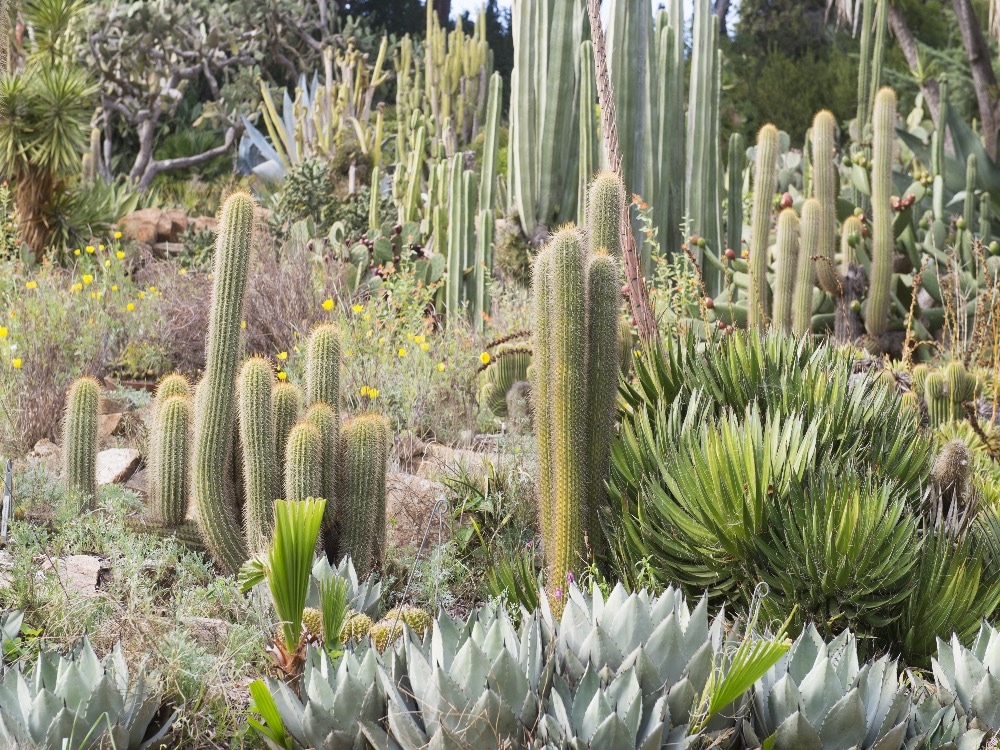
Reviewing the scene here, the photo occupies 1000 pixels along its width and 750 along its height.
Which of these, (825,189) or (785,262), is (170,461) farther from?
(825,189)

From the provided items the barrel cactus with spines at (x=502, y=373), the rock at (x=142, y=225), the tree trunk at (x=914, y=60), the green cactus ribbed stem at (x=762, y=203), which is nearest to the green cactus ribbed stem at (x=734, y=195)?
the green cactus ribbed stem at (x=762, y=203)

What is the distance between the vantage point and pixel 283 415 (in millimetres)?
3701

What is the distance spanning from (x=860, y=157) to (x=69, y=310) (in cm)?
514

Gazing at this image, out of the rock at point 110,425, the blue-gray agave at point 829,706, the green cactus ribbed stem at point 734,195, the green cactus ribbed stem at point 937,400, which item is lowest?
the blue-gray agave at point 829,706

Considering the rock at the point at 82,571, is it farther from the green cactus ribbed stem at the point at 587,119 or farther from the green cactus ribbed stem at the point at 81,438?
the green cactus ribbed stem at the point at 587,119

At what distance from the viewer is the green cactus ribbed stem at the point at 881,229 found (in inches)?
263

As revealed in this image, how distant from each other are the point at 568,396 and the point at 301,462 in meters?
0.88

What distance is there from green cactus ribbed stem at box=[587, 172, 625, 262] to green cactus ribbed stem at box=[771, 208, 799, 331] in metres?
2.55

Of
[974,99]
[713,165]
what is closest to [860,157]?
[713,165]

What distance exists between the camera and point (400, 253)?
26.8ft

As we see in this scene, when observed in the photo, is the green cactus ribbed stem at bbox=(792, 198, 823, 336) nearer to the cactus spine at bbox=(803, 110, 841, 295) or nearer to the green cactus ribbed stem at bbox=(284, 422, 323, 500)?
the cactus spine at bbox=(803, 110, 841, 295)

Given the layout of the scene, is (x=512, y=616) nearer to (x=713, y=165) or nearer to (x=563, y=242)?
(x=563, y=242)

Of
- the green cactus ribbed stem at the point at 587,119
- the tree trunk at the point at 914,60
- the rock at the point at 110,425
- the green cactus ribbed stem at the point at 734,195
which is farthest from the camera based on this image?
the tree trunk at the point at 914,60

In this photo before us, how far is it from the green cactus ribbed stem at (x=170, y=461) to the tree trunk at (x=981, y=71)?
8649 mm
